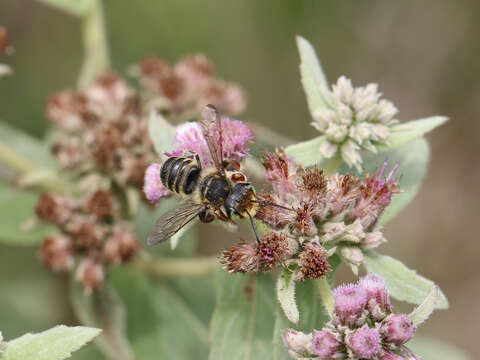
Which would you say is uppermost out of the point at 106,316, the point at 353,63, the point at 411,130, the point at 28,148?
the point at 353,63

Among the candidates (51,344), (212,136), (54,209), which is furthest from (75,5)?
(51,344)

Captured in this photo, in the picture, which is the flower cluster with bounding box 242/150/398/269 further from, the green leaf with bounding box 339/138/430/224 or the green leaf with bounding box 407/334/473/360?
the green leaf with bounding box 407/334/473/360

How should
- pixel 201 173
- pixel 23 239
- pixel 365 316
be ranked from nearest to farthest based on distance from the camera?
pixel 365 316, pixel 201 173, pixel 23 239

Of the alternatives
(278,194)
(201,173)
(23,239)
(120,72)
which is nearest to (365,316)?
(278,194)

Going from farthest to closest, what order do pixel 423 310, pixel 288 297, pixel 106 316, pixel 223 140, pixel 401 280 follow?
pixel 106 316 → pixel 223 140 → pixel 401 280 → pixel 288 297 → pixel 423 310

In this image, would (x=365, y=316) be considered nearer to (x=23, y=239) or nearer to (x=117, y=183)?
(x=117, y=183)

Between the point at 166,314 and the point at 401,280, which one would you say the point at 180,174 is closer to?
the point at 401,280

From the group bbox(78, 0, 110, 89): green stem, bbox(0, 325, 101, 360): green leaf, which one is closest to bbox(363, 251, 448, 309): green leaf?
bbox(0, 325, 101, 360): green leaf
